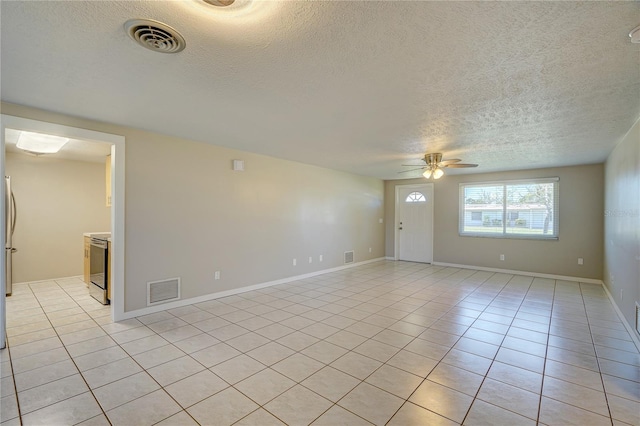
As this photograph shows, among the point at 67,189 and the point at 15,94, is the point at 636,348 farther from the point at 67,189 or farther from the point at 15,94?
the point at 67,189

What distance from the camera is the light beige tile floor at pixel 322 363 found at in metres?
1.96

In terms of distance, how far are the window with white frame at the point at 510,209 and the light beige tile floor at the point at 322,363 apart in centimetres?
225

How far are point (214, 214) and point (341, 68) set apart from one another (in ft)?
10.3

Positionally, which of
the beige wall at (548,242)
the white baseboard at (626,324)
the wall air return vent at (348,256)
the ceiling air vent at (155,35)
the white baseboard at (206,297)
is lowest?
the white baseboard at (206,297)

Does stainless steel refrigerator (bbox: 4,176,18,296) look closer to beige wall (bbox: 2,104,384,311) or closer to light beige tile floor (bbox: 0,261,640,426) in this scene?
light beige tile floor (bbox: 0,261,640,426)

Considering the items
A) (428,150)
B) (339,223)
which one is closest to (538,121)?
(428,150)

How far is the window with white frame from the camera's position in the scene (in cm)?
611

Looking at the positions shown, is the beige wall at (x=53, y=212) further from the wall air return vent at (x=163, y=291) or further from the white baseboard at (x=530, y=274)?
the white baseboard at (x=530, y=274)

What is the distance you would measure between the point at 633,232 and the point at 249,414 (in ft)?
13.7

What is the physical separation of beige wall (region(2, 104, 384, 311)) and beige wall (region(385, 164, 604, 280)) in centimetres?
287

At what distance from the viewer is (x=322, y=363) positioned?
2588mm

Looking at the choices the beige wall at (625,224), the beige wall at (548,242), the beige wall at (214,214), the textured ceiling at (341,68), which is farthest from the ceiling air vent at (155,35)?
the beige wall at (548,242)

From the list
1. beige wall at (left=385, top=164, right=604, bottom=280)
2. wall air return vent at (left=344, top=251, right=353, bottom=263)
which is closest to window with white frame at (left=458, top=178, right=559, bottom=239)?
beige wall at (left=385, top=164, right=604, bottom=280)

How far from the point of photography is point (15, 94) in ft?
8.47
